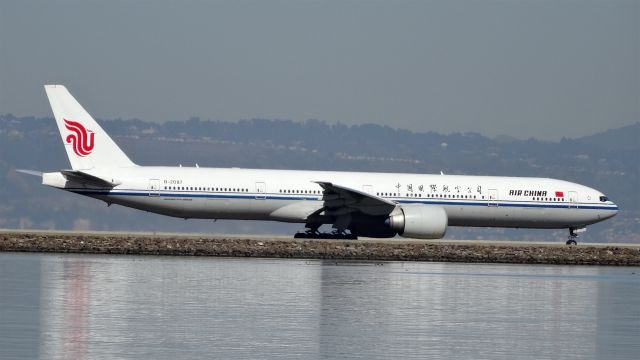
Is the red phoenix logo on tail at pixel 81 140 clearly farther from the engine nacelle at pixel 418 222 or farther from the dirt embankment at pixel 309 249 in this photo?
the engine nacelle at pixel 418 222

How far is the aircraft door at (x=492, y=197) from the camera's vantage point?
54812mm

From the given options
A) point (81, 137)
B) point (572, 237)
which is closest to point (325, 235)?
point (81, 137)

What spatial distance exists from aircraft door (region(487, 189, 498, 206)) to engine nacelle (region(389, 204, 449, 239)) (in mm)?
3566

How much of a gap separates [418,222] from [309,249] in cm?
572

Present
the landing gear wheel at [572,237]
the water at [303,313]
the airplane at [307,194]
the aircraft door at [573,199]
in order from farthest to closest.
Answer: the landing gear wheel at [572,237] < the aircraft door at [573,199] < the airplane at [307,194] < the water at [303,313]

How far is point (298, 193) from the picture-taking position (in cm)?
5325

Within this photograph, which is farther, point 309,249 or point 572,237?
point 572,237

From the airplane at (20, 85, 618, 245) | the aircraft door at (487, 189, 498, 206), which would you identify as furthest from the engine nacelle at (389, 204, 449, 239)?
the aircraft door at (487, 189, 498, 206)

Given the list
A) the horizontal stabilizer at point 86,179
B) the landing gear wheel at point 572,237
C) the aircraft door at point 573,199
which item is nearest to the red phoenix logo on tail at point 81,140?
the horizontal stabilizer at point 86,179

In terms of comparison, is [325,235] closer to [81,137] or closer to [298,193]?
[298,193]

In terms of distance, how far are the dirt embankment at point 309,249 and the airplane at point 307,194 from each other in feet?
6.93

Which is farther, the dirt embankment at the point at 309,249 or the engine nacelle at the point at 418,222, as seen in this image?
the engine nacelle at the point at 418,222

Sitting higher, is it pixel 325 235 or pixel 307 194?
pixel 307 194

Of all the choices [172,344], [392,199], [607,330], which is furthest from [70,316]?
[392,199]
